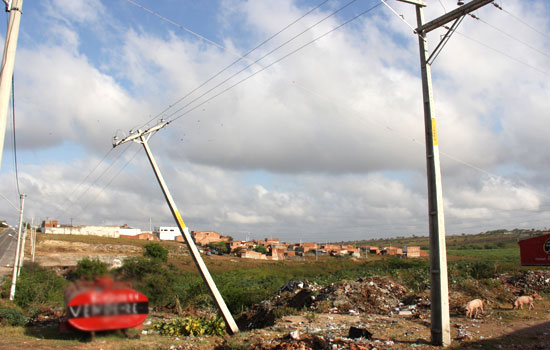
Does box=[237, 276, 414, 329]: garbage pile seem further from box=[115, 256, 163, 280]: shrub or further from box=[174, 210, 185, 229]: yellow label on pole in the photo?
box=[115, 256, 163, 280]: shrub

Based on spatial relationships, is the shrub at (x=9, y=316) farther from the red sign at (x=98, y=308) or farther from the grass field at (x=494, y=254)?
the grass field at (x=494, y=254)

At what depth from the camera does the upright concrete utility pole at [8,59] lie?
263 inches

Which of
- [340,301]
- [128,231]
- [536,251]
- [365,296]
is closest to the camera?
[128,231]

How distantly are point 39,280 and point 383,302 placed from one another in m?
16.7

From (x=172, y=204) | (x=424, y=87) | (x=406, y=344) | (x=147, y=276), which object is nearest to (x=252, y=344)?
(x=406, y=344)

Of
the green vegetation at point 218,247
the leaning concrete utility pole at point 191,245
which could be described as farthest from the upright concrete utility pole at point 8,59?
the green vegetation at point 218,247

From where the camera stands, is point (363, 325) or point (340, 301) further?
point (340, 301)

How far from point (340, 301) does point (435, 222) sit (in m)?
9.94

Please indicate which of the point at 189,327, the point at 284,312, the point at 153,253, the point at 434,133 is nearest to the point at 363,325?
the point at 284,312

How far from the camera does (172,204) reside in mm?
16281

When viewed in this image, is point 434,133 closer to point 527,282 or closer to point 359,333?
point 359,333

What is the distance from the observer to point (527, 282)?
24203mm

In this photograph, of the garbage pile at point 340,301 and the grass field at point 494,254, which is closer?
the garbage pile at point 340,301

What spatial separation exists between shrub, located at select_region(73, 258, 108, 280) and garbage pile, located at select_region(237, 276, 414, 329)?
16.1 metres
